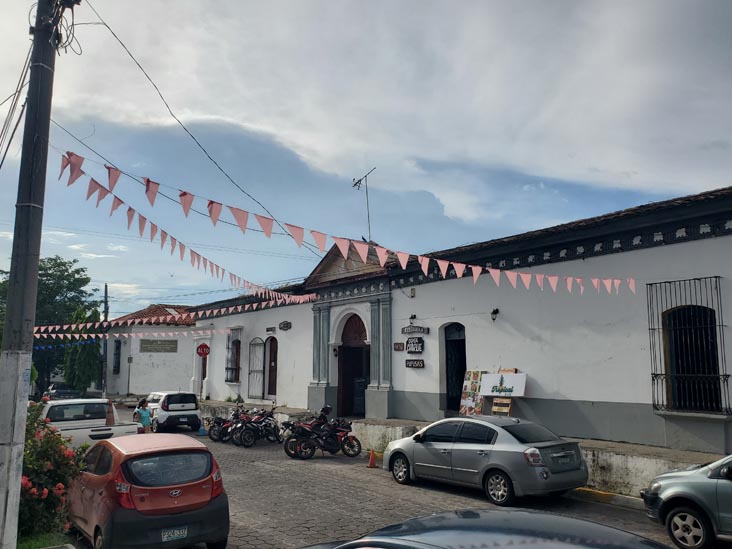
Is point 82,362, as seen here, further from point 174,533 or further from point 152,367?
point 174,533

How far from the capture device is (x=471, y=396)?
14945 millimetres

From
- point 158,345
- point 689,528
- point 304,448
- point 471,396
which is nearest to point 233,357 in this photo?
point 304,448

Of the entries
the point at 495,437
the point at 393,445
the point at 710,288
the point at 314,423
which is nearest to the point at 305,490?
the point at 393,445

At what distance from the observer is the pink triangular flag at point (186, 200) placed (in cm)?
905

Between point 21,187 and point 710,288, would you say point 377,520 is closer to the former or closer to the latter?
point 21,187

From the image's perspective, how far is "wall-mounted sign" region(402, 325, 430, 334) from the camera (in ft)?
54.6

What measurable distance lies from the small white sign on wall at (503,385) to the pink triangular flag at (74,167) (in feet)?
33.3

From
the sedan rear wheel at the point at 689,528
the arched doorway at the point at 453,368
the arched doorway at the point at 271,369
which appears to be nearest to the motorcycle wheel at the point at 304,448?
the arched doorway at the point at 453,368

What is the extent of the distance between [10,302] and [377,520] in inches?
233

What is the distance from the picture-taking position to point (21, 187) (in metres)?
6.03

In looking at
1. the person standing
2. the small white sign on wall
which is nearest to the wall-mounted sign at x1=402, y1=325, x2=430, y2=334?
the small white sign on wall

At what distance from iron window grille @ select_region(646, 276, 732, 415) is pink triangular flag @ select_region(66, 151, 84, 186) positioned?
404 inches

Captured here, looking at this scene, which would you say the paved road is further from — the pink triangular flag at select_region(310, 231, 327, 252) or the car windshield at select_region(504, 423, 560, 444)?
the pink triangular flag at select_region(310, 231, 327, 252)

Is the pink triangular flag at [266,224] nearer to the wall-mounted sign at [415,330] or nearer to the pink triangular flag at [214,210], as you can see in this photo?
the pink triangular flag at [214,210]
